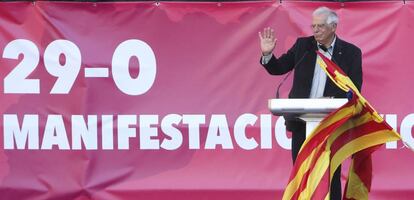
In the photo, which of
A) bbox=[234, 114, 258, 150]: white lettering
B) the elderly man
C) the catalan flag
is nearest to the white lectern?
the catalan flag

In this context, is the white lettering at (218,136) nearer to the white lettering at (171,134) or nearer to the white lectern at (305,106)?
the white lettering at (171,134)

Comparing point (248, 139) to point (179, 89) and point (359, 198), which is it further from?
point (359, 198)

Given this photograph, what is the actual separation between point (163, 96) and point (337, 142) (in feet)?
7.66

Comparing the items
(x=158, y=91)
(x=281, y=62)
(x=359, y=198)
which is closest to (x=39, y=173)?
(x=158, y=91)

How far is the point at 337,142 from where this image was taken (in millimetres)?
4086

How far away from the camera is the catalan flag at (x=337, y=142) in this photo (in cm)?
392

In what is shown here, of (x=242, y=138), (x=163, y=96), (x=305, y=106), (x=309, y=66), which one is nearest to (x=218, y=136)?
(x=242, y=138)

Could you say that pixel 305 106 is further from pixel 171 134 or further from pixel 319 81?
pixel 171 134

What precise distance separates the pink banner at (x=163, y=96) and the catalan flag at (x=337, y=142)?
1976 millimetres

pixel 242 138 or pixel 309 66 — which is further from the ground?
pixel 309 66

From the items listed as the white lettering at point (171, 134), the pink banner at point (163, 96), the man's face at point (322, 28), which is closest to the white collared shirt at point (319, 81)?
the man's face at point (322, 28)

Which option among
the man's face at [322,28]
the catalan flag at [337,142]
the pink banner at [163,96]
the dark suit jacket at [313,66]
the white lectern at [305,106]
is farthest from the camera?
the pink banner at [163,96]

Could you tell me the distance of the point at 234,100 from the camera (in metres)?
6.18

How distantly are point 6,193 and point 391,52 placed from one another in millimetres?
3125
